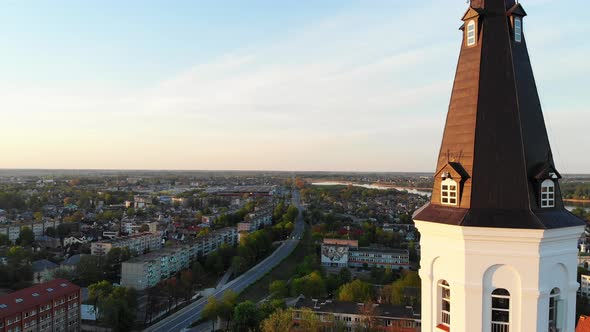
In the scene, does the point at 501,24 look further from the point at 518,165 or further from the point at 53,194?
the point at 53,194

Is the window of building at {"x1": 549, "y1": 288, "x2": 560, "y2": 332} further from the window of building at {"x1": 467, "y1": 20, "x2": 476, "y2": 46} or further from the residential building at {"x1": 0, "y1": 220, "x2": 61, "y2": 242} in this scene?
the residential building at {"x1": 0, "y1": 220, "x2": 61, "y2": 242}

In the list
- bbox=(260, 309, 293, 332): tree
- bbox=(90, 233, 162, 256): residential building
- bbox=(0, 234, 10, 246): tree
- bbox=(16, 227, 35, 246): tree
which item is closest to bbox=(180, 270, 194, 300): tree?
bbox=(260, 309, 293, 332): tree

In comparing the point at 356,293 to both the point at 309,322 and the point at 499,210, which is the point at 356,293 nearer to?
the point at 309,322

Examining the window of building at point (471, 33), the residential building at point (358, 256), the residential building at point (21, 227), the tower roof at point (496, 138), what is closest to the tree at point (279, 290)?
the residential building at point (358, 256)

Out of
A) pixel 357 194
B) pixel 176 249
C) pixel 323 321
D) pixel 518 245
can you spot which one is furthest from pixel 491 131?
pixel 357 194

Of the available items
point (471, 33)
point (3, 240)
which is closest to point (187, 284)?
point (3, 240)

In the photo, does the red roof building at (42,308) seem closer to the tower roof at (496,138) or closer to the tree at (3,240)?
the tower roof at (496,138)
